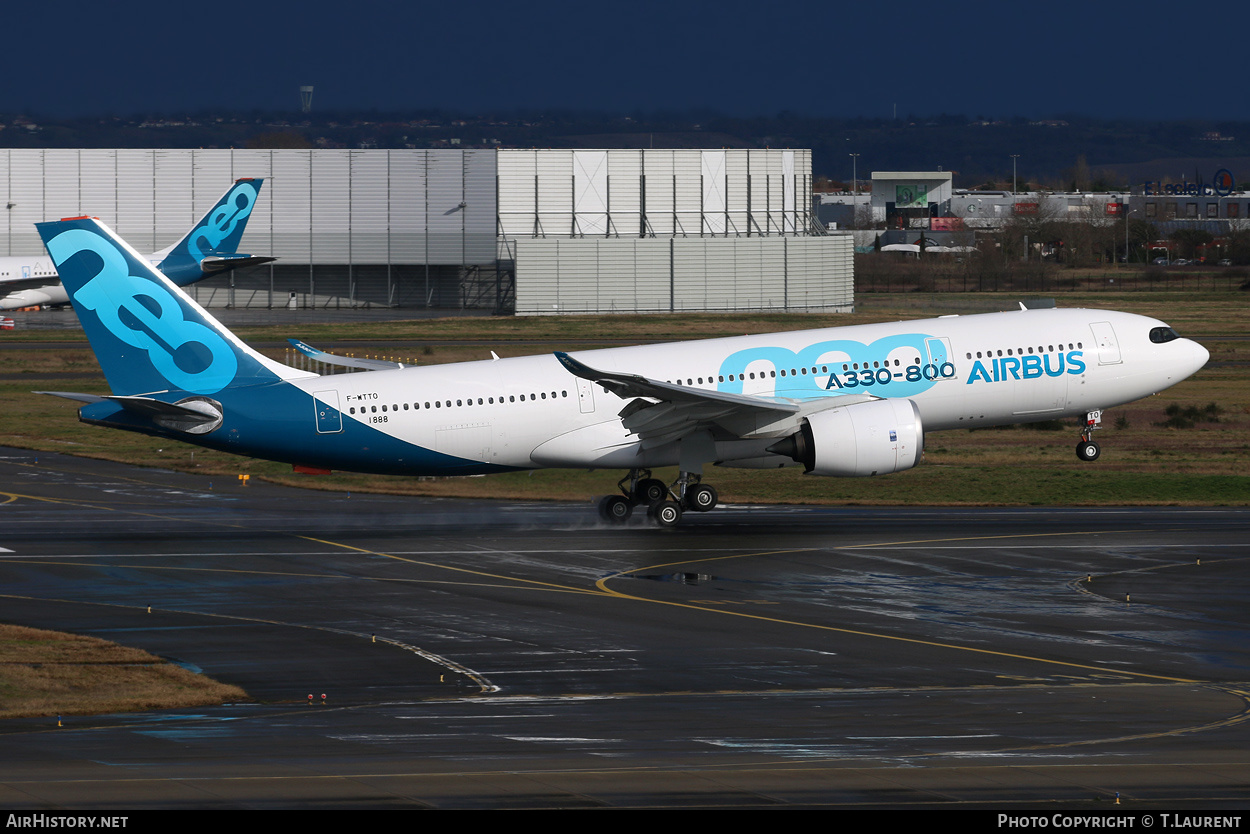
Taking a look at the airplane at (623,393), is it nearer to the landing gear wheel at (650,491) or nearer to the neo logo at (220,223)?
the landing gear wheel at (650,491)

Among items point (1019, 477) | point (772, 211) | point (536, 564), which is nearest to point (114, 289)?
point (536, 564)

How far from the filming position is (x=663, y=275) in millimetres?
125062

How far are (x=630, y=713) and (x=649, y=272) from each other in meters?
106

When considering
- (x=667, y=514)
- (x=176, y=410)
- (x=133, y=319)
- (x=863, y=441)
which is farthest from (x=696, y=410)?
(x=133, y=319)

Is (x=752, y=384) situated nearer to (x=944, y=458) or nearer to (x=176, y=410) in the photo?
(x=176, y=410)

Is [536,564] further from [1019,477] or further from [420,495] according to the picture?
[1019,477]

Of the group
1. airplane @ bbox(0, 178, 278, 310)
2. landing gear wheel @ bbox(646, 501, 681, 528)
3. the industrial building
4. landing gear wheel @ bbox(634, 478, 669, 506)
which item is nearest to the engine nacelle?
landing gear wheel @ bbox(646, 501, 681, 528)

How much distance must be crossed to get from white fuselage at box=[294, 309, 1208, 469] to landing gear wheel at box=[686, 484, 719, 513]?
1.04 metres

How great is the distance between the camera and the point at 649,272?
410 ft

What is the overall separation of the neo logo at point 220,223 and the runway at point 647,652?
63408 millimetres

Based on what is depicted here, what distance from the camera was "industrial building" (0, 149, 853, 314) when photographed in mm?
125438

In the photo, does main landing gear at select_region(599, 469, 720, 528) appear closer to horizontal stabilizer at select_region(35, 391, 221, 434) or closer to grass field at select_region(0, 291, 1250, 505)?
grass field at select_region(0, 291, 1250, 505)

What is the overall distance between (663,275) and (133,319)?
90334mm

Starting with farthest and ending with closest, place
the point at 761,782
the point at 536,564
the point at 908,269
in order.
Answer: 1. the point at 908,269
2. the point at 536,564
3. the point at 761,782
